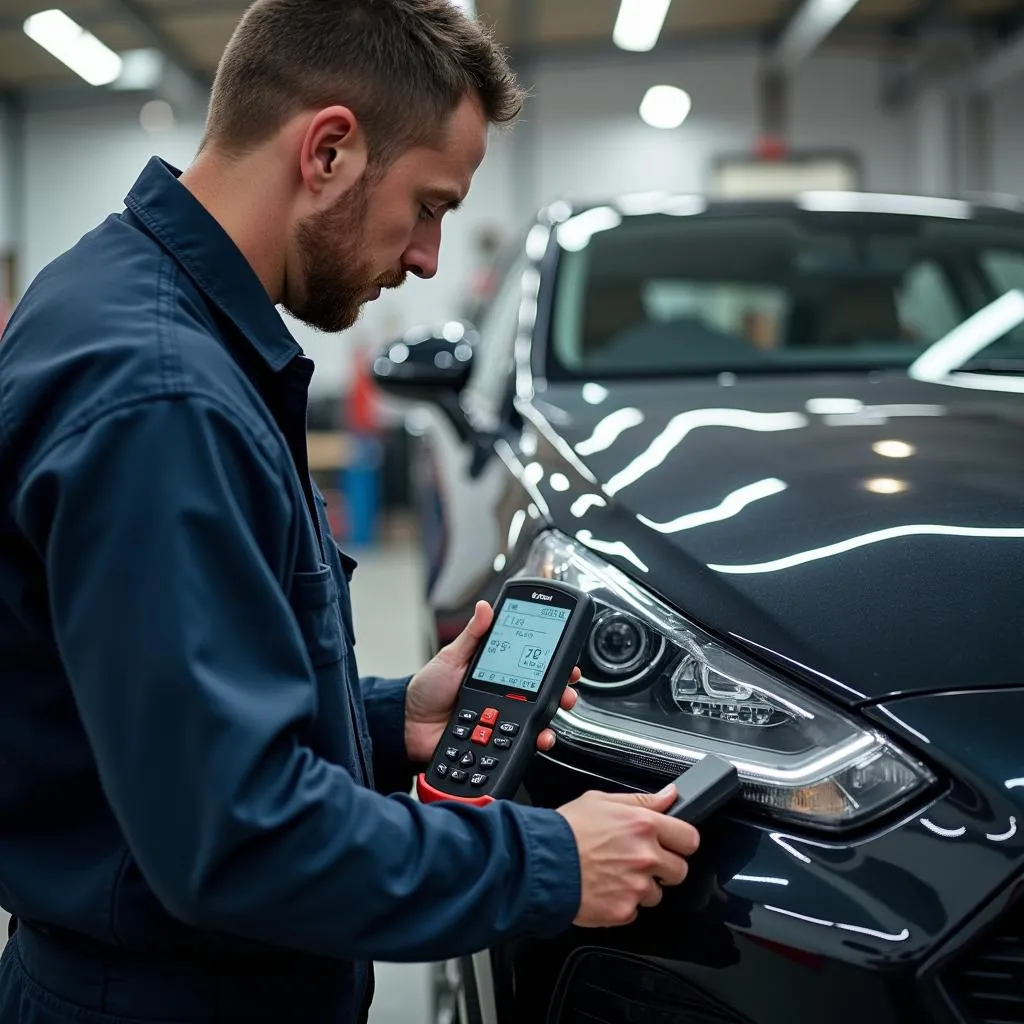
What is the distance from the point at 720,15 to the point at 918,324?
8.27 m

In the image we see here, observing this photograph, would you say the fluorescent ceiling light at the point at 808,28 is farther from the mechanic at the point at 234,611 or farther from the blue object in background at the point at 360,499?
the mechanic at the point at 234,611

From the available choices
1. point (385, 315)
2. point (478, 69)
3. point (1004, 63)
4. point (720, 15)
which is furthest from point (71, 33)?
point (478, 69)

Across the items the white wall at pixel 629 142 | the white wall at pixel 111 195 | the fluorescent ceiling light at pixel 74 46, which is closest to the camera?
the fluorescent ceiling light at pixel 74 46

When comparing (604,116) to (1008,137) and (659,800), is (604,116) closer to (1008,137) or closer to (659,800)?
(1008,137)

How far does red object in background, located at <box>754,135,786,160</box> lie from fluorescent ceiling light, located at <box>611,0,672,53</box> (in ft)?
4.16

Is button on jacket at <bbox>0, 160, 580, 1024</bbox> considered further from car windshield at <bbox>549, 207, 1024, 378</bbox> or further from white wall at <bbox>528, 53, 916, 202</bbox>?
white wall at <bbox>528, 53, 916, 202</bbox>

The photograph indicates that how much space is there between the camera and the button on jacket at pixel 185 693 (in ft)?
2.24

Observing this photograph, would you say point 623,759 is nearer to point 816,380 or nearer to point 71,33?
point 816,380

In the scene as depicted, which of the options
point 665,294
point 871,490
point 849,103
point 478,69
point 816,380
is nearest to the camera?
point 478,69

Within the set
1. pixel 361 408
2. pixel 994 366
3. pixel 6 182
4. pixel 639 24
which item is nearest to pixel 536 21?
pixel 639 24

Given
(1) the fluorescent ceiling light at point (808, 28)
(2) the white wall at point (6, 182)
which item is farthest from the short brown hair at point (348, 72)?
(2) the white wall at point (6, 182)

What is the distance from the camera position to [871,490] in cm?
119

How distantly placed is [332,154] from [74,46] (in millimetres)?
9906

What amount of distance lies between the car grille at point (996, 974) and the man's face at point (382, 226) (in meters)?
0.66
